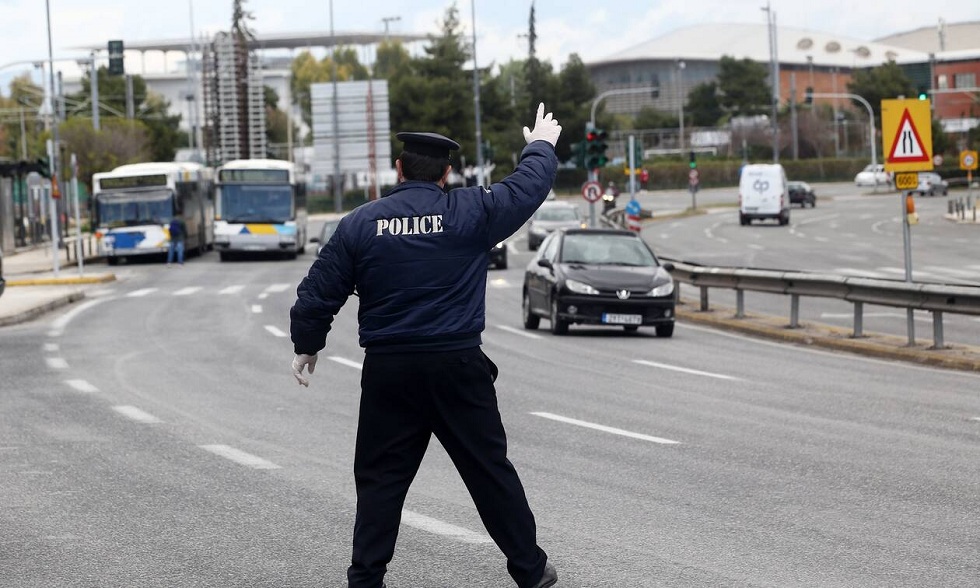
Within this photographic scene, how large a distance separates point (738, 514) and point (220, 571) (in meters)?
2.64

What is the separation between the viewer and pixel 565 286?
848 inches

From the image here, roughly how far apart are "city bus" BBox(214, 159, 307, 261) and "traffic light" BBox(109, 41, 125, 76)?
16.1ft

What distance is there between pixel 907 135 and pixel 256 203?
112ft

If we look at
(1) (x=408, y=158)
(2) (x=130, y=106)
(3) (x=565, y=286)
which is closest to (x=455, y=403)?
(1) (x=408, y=158)

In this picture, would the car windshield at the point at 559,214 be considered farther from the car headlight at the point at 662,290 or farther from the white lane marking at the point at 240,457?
the white lane marking at the point at 240,457

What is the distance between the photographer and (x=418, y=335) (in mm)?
5820

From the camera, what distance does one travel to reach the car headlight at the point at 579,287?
843 inches

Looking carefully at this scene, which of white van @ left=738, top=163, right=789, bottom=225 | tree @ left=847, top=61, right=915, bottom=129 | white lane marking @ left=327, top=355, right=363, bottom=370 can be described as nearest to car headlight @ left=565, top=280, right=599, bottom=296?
white lane marking @ left=327, top=355, right=363, bottom=370

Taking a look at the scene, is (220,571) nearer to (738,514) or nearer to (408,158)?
(408,158)

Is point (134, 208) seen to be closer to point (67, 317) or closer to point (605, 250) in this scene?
point (67, 317)

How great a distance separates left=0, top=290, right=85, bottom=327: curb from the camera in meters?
27.0

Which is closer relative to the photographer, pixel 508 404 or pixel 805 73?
pixel 508 404

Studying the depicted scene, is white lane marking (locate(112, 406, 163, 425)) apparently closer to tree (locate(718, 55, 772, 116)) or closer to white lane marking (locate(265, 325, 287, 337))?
white lane marking (locate(265, 325, 287, 337))

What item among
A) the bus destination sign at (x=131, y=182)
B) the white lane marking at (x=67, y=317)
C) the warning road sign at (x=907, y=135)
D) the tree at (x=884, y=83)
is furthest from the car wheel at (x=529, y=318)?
the tree at (x=884, y=83)
